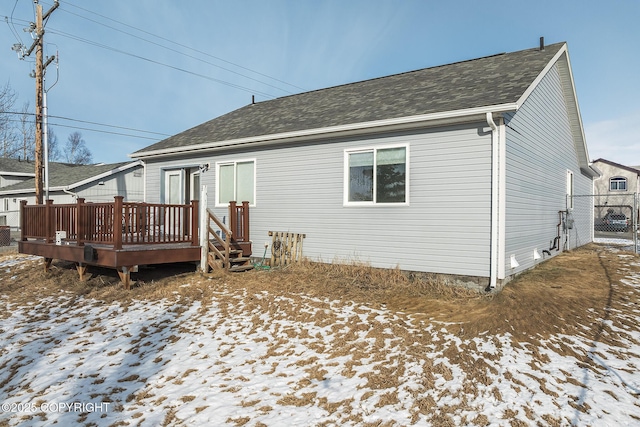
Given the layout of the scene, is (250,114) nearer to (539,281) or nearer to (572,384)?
(539,281)

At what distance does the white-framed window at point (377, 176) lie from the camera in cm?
808

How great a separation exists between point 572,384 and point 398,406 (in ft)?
6.18

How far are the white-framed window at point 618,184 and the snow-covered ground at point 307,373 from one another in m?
39.6

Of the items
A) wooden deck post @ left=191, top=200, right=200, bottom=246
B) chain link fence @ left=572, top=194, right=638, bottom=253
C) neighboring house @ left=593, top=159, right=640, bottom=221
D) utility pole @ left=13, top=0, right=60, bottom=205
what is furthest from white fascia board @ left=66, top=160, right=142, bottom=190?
neighboring house @ left=593, top=159, right=640, bottom=221

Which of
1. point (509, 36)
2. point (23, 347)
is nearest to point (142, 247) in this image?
point (23, 347)

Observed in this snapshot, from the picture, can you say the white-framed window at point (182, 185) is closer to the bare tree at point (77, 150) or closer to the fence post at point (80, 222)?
the fence post at point (80, 222)

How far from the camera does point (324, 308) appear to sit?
21.1 feet

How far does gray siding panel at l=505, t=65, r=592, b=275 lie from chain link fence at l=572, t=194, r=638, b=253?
140 centimetres

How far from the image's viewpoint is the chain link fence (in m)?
11.9

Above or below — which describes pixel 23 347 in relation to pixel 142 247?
below

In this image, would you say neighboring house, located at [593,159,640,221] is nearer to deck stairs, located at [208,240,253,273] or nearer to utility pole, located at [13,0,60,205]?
deck stairs, located at [208,240,253,273]

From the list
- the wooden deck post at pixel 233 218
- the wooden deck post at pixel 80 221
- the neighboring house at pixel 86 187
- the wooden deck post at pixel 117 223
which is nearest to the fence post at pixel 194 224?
the wooden deck post at pixel 233 218

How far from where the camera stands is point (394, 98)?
9547 millimetres
